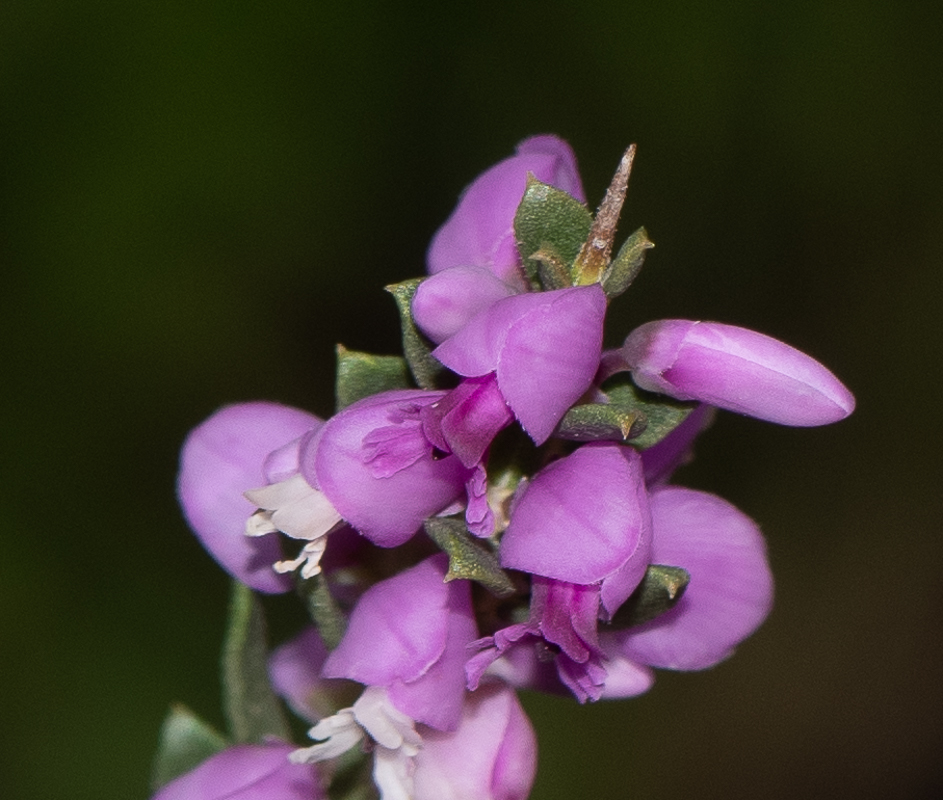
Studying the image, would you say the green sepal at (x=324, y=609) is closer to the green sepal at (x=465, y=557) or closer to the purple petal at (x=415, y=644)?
the purple petal at (x=415, y=644)

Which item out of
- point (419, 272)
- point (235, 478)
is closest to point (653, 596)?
point (235, 478)

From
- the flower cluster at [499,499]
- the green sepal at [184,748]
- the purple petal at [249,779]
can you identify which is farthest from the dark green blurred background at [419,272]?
the flower cluster at [499,499]

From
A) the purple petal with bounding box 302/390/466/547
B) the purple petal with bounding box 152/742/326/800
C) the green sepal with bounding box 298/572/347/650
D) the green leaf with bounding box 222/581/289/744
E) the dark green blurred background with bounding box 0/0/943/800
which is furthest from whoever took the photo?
the dark green blurred background with bounding box 0/0/943/800

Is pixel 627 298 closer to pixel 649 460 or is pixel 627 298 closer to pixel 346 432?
pixel 649 460

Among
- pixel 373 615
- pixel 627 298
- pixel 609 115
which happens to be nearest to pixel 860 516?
pixel 627 298

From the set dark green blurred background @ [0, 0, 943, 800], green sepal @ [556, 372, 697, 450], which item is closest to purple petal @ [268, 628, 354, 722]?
green sepal @ [556, 372, 697, 450]

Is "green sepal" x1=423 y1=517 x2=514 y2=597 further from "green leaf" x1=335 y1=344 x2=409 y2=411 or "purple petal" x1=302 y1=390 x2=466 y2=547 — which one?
"green leaf" x1=335 y1=344 x2=409 y2=411

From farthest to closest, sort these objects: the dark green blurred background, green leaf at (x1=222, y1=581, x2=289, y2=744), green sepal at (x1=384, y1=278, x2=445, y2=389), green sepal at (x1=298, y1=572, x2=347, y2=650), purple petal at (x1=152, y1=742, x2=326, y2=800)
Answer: the dark green blurred background → green leaf at (x1=222, y1=581, x2=289, y2=744) → purple petal at (x1=152, y1=742, x2=326, y2=800) → green sepal at (x1=298, y1=572, x2=347, y2=650) → green sepal at (x1=384, y1=278, x2=445, y2=389)

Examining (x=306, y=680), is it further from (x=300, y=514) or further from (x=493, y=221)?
(x=493, y=221)
